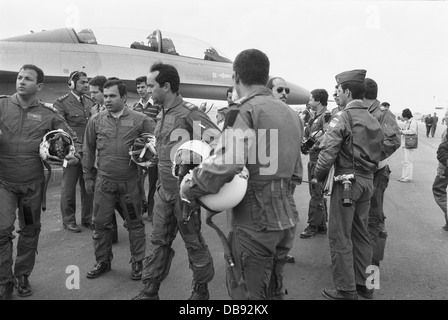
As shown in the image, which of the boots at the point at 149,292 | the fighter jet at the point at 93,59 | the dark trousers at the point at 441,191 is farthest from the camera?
the fighter jet at the point at 93,59

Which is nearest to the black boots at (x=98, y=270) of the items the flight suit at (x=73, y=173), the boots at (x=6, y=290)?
the boots at (x=6, y=290)

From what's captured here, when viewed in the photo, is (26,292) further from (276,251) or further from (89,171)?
(276,251)

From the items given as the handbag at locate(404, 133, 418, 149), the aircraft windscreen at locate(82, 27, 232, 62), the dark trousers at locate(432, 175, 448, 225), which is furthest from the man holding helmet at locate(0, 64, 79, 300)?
the handbag at locate(404, 133, 418, 149)

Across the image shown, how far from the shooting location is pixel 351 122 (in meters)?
3.45

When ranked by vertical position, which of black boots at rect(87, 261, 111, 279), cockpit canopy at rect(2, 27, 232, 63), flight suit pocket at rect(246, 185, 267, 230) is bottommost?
black boots at rect(87, 261, 111, 279)

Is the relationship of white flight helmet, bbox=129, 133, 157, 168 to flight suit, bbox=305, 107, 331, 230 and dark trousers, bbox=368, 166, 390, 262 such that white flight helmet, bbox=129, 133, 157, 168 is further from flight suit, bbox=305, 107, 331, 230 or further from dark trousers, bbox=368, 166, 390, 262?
dark trousers, bbox=368, 166, 390, 262

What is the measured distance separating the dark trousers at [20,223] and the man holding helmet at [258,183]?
2.08 meters

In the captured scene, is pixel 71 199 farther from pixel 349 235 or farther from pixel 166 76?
pixel 349 235

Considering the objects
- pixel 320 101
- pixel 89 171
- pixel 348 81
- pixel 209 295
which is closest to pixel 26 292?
pixel 89 171

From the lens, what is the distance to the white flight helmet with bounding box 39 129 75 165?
3.43m

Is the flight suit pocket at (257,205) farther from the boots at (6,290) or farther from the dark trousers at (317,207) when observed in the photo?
the dark trousers at (317,207)

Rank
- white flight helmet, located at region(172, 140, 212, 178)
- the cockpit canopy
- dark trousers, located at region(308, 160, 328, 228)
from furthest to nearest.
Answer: the cockpit canopy
dark trousers, located at region(308, 160, 328, 228)
white flight helmet, located at region(172, 140, 212, 178)

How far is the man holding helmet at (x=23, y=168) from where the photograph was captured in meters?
3.39
